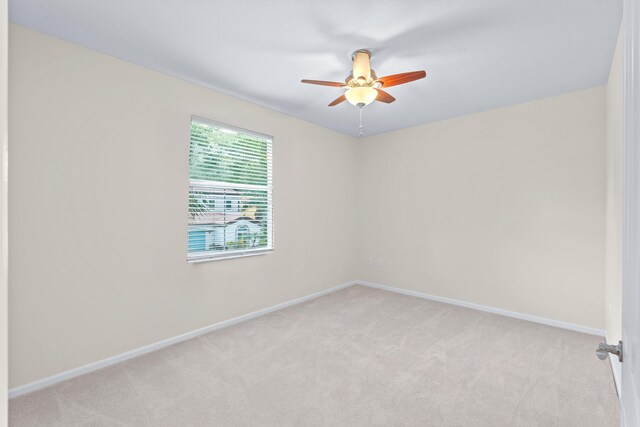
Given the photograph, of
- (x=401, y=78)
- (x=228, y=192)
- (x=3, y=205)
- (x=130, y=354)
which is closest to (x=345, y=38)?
(x=401, y=78)

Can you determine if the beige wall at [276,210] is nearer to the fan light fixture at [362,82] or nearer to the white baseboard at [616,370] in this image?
the white baseboard at [616,370]

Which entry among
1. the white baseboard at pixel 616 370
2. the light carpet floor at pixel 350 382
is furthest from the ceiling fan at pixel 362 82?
the white baseboard at pixel 616 370

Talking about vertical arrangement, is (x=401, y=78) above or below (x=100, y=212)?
above

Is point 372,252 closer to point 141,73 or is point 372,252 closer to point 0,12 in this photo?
point 141,73

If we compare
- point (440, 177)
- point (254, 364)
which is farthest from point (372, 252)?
point (254, 364)

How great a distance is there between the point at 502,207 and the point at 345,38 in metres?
2.71

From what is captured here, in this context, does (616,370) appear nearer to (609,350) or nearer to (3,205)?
(609,350)

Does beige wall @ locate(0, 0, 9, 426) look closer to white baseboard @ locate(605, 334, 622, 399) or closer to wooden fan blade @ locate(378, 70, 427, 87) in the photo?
wooden fan blade @ locate(378, 70, 427, 87)

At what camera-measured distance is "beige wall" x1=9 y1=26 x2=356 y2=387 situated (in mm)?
2059

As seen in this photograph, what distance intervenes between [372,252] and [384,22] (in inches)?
137

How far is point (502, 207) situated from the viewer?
359 cm

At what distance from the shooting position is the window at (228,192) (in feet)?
9.95

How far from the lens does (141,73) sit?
2604 mm

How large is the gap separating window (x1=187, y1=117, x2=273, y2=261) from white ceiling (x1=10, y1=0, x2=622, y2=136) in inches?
21.5
